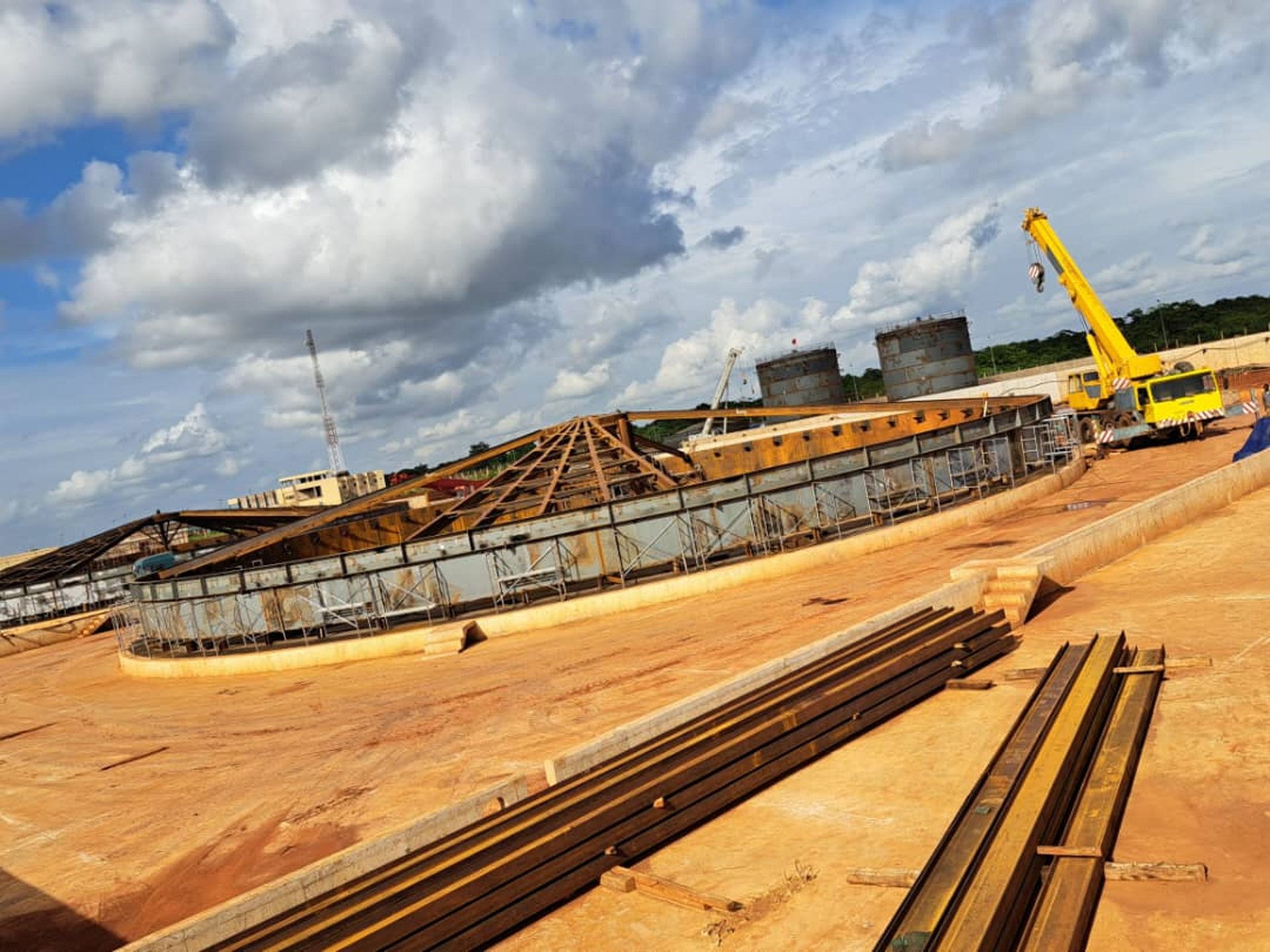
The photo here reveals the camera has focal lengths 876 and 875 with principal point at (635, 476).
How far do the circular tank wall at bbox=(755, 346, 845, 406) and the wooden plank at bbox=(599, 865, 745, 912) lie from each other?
231 ft

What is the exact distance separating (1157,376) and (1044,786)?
122 ft

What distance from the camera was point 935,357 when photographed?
71.1m

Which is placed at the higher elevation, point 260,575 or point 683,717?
point 260,575

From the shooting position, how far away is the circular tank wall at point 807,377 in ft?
255

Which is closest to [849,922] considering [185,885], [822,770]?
[822,770]

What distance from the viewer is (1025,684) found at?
11.8 metres

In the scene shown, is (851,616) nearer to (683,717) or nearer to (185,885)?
(683,717)

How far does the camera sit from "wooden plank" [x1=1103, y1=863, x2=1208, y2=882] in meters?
6.62

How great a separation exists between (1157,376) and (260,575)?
37.2 metres

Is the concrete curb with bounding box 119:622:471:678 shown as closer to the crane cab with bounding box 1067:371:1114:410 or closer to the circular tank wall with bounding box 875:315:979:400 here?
the crane cab with bounding box 1067:371:1114:410

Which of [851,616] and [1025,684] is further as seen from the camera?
[851,616]

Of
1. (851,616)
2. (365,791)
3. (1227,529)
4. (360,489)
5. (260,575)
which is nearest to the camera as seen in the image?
(365,791)

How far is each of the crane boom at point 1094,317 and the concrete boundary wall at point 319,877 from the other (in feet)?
132

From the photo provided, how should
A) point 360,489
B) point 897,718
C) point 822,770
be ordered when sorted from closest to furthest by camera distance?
point 822,770 < point 897,718 < point 360,489
